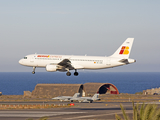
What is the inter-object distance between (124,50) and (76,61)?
501 inches

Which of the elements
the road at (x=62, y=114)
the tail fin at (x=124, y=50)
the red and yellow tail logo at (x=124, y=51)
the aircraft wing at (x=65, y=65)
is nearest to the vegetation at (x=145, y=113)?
the road at (x=62, y=114)

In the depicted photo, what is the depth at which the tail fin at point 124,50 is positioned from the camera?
67.1 m

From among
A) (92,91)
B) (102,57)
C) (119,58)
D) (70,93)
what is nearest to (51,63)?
(102,57)

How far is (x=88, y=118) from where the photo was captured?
46.6m

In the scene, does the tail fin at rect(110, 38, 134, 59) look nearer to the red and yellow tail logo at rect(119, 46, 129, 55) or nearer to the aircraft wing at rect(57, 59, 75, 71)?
the red and yellow tail logo at rect(119, 46, 129, 55)

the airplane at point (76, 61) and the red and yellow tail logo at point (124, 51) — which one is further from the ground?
the red and yellow tail logo at point (124, 51)

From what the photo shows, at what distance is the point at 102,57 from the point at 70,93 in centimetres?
3883

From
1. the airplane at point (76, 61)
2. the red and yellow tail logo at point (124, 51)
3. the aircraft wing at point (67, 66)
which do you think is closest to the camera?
the airplane at point (76, 61)

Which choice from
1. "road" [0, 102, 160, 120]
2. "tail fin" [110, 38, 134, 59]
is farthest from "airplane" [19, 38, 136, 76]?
"road" [0, 102, 160, 120]

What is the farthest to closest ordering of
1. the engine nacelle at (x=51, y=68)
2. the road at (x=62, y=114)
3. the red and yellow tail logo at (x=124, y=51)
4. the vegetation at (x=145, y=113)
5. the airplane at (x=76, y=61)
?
the red and yellow tail logo at (x=124, y=51) < the airplane at (x=76, y=61) < the engine nacelle at (x=51, y=68) < the road at (x=62, y=114) < the vegetation at (x=145, y=113)

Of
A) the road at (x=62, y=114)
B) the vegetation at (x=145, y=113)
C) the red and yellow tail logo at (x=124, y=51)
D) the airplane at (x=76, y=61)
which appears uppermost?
the red and yellow tail logo at (x=124, y=51)

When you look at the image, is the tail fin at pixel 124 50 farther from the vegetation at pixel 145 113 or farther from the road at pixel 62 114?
the vegetation at pixel 145 113

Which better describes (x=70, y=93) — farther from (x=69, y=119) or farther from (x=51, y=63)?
(x=69, y=119)

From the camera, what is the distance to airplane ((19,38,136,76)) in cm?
6462
